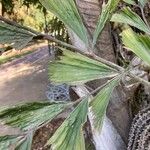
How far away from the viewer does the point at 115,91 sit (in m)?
1.79

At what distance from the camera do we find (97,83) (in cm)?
173

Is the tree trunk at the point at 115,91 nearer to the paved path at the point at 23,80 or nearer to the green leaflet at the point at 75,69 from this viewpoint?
the green leaflet at the point at 75,69

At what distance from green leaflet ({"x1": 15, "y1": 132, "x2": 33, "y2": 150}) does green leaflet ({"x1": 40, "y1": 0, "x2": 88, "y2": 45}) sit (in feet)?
1.19

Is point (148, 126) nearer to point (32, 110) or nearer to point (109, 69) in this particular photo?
point (109, 69)

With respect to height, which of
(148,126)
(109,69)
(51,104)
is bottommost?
(148,126)

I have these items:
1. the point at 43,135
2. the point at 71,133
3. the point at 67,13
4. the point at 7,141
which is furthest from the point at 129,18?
the point at 43,135

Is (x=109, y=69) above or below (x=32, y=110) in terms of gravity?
above

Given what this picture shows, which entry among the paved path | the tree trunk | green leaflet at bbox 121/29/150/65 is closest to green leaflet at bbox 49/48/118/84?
green leaflet at bbox 121/29/150/65

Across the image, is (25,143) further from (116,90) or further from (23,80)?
(23,80)

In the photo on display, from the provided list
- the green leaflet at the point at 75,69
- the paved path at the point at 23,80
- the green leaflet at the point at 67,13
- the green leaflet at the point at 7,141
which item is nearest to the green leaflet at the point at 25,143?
the green leaflet at the point at 7,141

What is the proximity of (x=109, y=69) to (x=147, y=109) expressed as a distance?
415 mm

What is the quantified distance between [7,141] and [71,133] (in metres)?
0.19

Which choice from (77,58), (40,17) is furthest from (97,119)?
(40,17)

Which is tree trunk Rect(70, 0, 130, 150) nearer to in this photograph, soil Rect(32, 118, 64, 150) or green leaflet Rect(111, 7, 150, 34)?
green leaflet Rect(111, 7, 150, 34)
